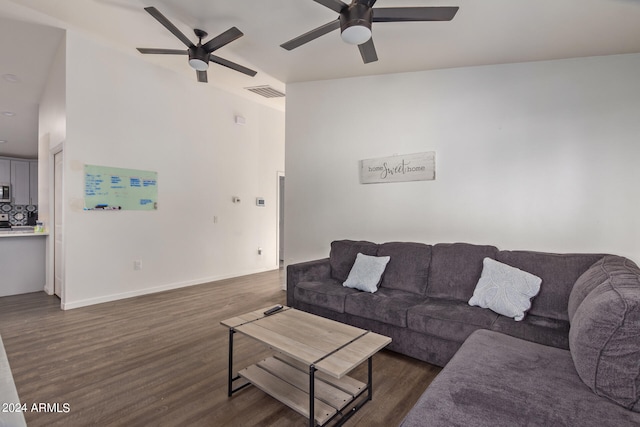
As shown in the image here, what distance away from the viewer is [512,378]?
1.38m

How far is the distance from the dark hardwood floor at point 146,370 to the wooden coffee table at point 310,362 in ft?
0.27

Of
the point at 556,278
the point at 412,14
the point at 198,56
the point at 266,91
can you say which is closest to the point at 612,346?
the point at 556,278

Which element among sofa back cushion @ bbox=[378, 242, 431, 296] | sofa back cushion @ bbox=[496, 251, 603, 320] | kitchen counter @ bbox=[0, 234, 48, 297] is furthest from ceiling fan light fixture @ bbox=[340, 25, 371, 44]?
kitchen counter @ bbox=[0, 234, 48, 297]

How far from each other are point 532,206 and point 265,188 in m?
4.30

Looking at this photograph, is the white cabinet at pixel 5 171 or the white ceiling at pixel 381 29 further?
the white cabinet at pixel 5 171

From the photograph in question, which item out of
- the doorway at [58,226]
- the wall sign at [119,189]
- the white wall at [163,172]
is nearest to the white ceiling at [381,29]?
the white wall at [163,172]

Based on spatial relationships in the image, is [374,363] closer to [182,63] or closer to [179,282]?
[179,282]

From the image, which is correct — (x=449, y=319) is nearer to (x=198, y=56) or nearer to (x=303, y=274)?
(x=303, y=274)

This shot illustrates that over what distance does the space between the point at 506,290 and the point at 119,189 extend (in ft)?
14.6

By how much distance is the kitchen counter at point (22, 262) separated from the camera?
4.17 m

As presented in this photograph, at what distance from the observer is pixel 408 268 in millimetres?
2980

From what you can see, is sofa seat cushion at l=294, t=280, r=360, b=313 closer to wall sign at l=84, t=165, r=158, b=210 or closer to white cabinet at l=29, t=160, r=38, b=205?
wall sign at l=84, t=165, r=158, b=210

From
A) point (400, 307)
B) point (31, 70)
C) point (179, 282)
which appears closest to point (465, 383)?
point (400, 307)

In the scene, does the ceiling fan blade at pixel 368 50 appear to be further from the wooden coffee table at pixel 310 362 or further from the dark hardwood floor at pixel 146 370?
the dark hardwood floor at pixel 146 370
